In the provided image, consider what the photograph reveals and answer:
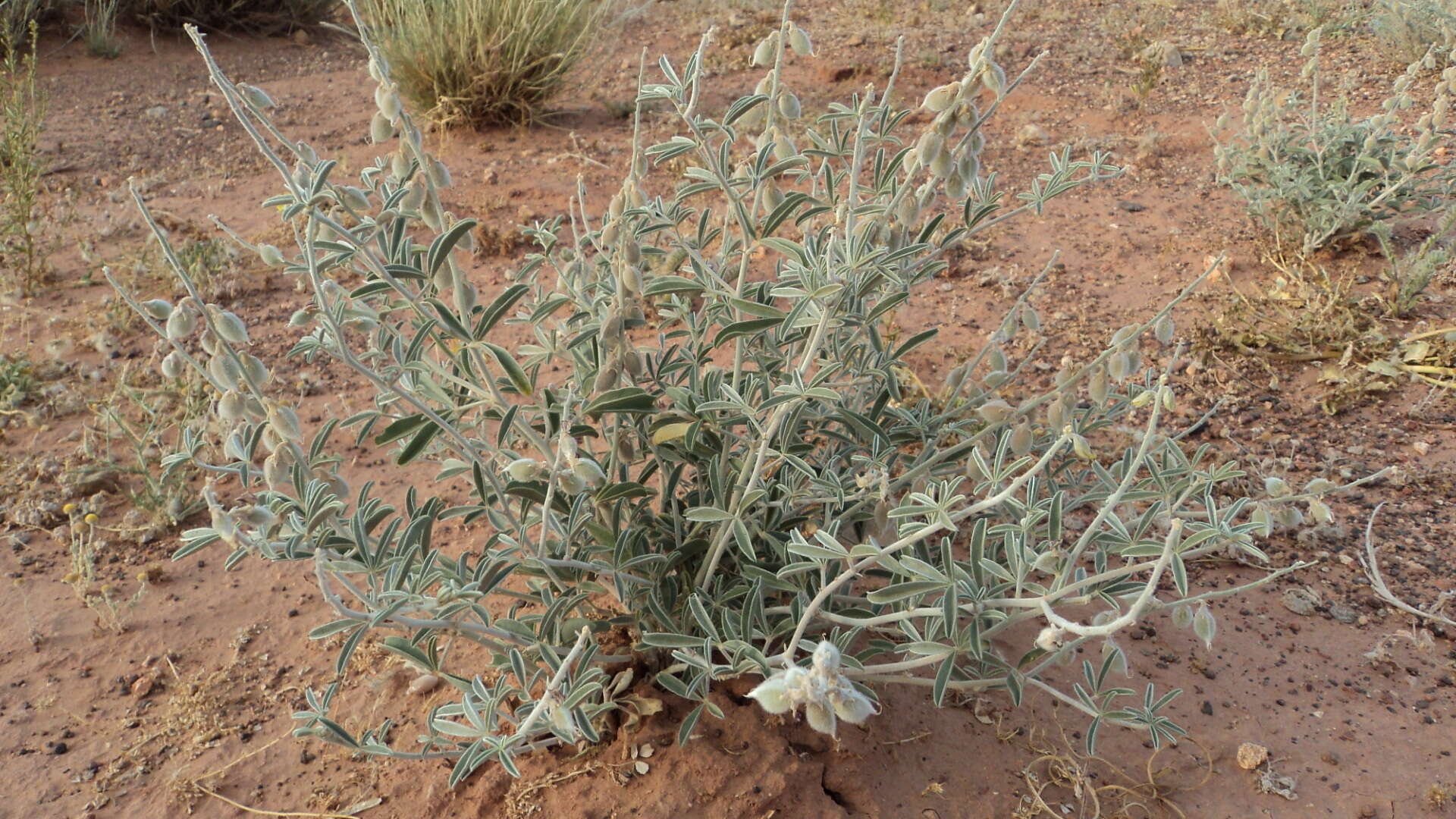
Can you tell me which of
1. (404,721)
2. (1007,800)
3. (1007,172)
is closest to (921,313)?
(1007,172)

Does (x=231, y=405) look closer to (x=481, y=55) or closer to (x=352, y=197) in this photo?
(x=352, y=197)

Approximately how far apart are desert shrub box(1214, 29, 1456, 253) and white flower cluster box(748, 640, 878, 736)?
366 centimetres

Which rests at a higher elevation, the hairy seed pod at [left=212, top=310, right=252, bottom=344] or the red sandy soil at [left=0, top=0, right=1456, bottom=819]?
the hairy seed pod at [left=212, top=310, right=252, bottom=344]

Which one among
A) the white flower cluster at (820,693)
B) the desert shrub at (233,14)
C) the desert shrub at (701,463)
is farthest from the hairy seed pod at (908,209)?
the desert shrub at (233,14)

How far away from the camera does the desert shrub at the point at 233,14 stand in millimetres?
7492

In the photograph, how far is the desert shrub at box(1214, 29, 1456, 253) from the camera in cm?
397

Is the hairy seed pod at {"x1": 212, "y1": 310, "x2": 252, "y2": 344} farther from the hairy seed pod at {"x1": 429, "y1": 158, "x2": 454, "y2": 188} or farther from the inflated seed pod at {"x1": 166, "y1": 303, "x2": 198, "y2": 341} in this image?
the hairy seed pod at {"x1": 429, "y1": 158, "x2": 454, "y2": 188}

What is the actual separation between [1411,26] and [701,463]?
599 centimetres

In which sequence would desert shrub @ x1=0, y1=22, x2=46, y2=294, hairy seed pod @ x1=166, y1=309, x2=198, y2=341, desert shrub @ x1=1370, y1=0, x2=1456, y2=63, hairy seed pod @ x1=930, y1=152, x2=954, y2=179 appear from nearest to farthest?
hairy seed pod @ x1=166, y1=309, x2=198, y2=341, hairy seed pod @ x1=930, y1=152, x2=954, y2=179, desert shrub @ x1=0, y1=22, x2=46, y2=294, desert shrub @ x1=1370, y1=0, x2=1456, y2=63

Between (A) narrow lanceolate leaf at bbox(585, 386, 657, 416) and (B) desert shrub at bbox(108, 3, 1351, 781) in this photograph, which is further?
(A) narrow lanceolate leaf at bbox(585, 386, 657, 416)

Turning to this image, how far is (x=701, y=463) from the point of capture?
7.23 feet

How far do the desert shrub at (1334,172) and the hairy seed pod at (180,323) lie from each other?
4.00m

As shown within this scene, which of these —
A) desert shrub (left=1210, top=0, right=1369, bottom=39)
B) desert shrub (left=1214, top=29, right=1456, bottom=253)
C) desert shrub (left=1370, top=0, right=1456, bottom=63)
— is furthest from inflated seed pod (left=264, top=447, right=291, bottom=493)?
desert shrub (left=1210, top=0, right=1369, bottom=39)

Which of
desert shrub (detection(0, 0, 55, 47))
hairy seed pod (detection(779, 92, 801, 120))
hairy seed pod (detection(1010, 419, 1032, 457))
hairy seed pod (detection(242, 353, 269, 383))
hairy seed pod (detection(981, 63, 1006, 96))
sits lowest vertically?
desert shrub (detection(0, 0, 55, 47))
